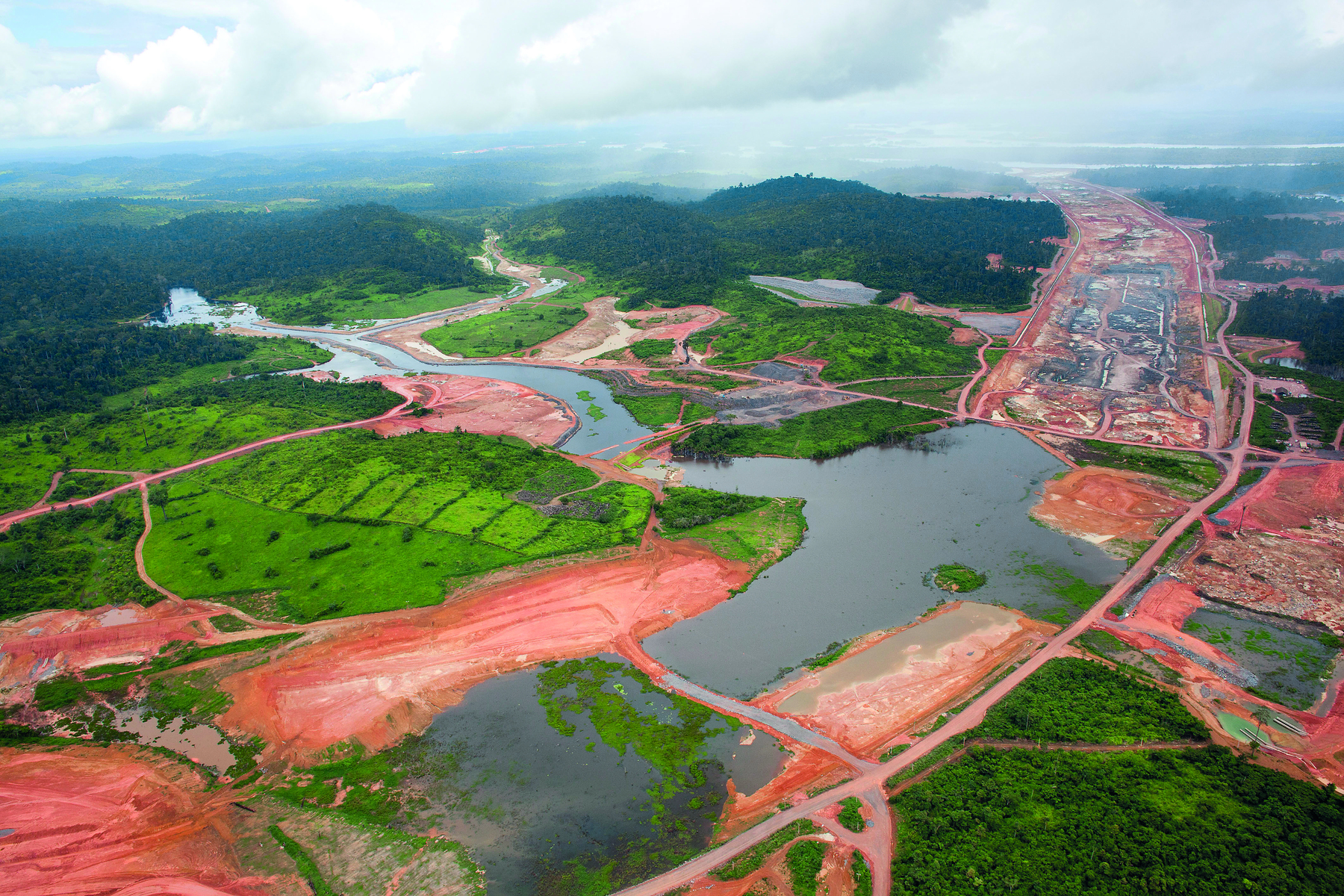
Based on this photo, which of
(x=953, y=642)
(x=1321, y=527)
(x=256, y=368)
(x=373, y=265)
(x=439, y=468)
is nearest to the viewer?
(x=953, y=642)

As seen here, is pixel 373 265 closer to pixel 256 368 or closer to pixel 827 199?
pixel 256 368

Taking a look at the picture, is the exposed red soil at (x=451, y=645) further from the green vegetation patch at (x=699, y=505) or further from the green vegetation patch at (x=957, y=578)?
the green vegetation patch at (x=957, y=578)

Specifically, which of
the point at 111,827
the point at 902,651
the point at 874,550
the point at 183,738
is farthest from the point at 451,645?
the point at 874,550

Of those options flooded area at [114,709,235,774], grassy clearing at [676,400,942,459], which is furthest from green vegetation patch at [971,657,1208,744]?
flooded area at [114,709,235,774]

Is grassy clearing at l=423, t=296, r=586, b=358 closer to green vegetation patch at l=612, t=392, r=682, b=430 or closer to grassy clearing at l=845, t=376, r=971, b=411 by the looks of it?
green vegetation patch at l=612, t=392, r=682, b=430

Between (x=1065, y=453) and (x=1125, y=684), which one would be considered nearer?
(x=1125, y=684)

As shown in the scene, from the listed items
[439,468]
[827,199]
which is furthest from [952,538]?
[827,199]

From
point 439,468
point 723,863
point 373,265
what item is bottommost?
point 723,863

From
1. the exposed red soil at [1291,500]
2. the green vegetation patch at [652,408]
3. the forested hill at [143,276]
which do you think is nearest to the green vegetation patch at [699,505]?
the green vegetation patch at [652,408]
